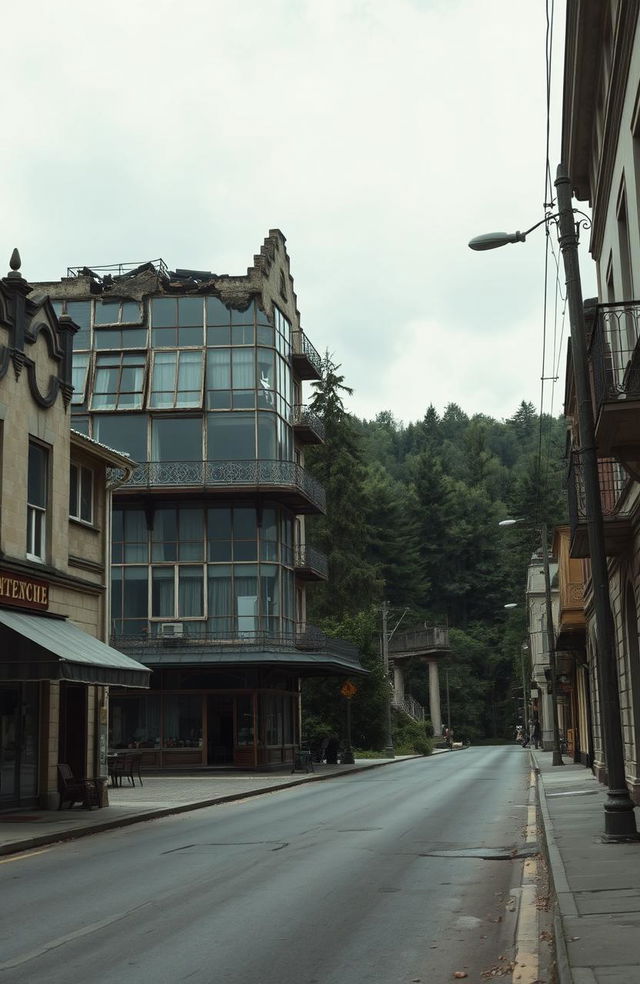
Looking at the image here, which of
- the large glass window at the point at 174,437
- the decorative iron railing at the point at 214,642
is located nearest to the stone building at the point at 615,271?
the decorative iron railing at the point at 214,642

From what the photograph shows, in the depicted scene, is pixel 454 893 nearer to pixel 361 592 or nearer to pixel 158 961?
pixel 158 961

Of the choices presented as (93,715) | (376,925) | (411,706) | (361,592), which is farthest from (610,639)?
(411,706)

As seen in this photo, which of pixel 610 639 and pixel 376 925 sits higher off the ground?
pixel 610 639

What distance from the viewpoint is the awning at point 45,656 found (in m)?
18.0

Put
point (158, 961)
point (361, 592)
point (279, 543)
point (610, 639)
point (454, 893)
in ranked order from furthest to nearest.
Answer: point (361, 592)
point (279, 543)
point (610, 639)
point (454, 893)
point (158, 961)

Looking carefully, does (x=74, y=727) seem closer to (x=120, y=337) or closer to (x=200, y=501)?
(x=200, y=501)

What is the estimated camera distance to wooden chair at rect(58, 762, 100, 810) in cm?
2084

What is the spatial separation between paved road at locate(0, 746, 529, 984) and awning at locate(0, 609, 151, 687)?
2691 millimetres

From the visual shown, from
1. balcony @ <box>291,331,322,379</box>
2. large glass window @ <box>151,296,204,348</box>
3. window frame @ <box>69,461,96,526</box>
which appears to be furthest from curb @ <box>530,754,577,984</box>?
balcony @ <box>291,331,322,379</box>

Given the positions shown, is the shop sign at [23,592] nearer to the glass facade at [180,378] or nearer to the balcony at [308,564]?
the glass facade at [180,378]

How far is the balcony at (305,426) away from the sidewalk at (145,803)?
1378 centimetres

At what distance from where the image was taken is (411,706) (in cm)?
7381

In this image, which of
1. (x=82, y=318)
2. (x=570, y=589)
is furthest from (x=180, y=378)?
(x=570, y=589)

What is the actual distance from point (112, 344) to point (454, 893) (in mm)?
35232
